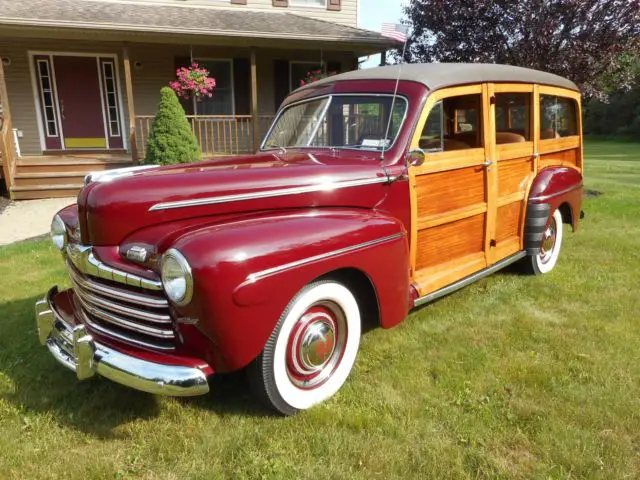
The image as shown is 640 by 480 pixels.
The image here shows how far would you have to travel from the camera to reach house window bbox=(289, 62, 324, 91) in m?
12.8

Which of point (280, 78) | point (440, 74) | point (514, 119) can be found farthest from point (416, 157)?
point (280, 78)

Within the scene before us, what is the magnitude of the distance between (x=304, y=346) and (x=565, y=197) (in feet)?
11.1

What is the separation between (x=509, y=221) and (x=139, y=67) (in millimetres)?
10299

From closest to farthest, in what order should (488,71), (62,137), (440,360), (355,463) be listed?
(355,463), (440,360), (488,71), (62,137)

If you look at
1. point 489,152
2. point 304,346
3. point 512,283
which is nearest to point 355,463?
point 304,346

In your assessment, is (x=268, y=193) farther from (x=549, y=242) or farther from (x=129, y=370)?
(x=549, y=242)

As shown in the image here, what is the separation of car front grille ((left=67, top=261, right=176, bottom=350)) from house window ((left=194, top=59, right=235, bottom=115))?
33.3 feet

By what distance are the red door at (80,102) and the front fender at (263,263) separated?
1078cm

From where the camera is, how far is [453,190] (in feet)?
11.6

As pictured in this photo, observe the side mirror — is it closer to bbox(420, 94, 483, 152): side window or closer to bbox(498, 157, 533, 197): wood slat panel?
bbox(420, 94, 483, 152): side window

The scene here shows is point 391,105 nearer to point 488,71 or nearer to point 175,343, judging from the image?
point 488,71

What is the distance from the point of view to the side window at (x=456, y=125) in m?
3.40

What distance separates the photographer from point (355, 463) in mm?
2334

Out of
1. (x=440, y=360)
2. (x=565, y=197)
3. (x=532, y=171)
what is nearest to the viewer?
(x=440, y=360)
